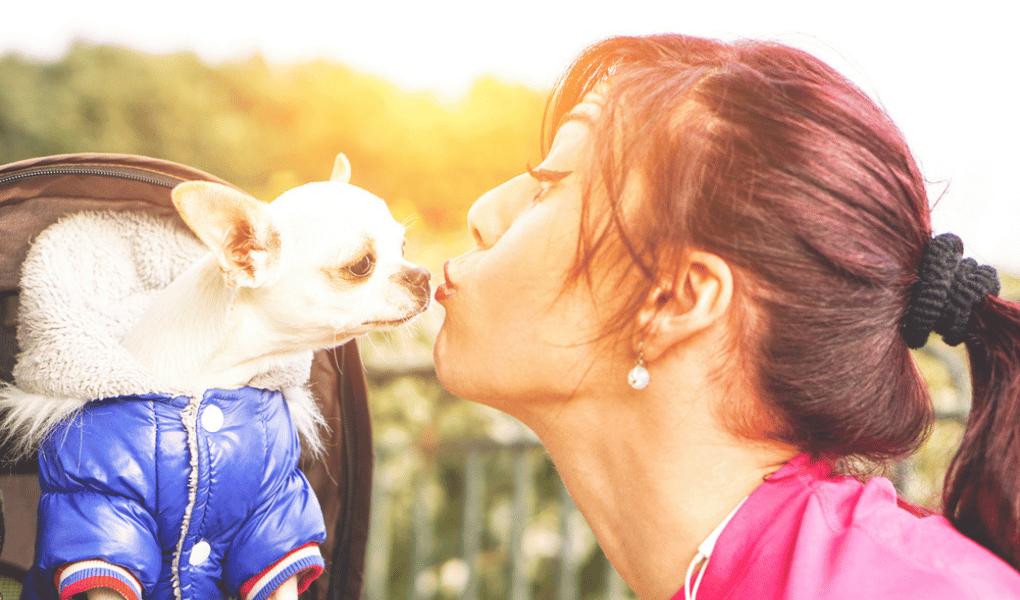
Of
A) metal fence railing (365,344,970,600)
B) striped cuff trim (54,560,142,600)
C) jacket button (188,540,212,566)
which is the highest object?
striped cuff trim (54,560,142,600)

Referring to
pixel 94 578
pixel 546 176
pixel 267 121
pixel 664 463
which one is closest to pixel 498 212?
pixel 546 176

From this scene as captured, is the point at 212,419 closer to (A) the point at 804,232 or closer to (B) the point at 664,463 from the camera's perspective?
(B) the point at 664,463

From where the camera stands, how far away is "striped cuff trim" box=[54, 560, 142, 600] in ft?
2.46

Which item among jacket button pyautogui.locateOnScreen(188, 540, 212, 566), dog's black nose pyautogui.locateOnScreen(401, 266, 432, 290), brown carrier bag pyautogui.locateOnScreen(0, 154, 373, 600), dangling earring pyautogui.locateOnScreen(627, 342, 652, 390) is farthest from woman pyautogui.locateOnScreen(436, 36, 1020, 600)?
jacket button pyautogui.locateOnScreen(188, 540, 212, 566)

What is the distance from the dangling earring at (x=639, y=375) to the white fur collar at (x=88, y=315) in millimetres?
455

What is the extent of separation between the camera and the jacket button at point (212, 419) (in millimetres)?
835

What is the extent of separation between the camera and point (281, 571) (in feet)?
2.83

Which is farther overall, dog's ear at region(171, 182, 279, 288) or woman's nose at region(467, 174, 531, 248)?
woman's nose at region(467, 174, 531, 248)

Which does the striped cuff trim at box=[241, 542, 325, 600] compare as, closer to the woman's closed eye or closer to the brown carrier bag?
the brown carrier bag

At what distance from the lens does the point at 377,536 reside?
2.35 metres

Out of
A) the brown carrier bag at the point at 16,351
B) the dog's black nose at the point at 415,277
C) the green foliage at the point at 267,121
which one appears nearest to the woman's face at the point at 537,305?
the dog's black nose at the point at 415,277

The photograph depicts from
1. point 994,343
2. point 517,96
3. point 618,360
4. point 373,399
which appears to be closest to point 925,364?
point 517,96

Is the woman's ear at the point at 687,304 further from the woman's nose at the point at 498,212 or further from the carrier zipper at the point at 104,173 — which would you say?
the carrier zipper at the point at 104,173

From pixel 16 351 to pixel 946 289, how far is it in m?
1.18
